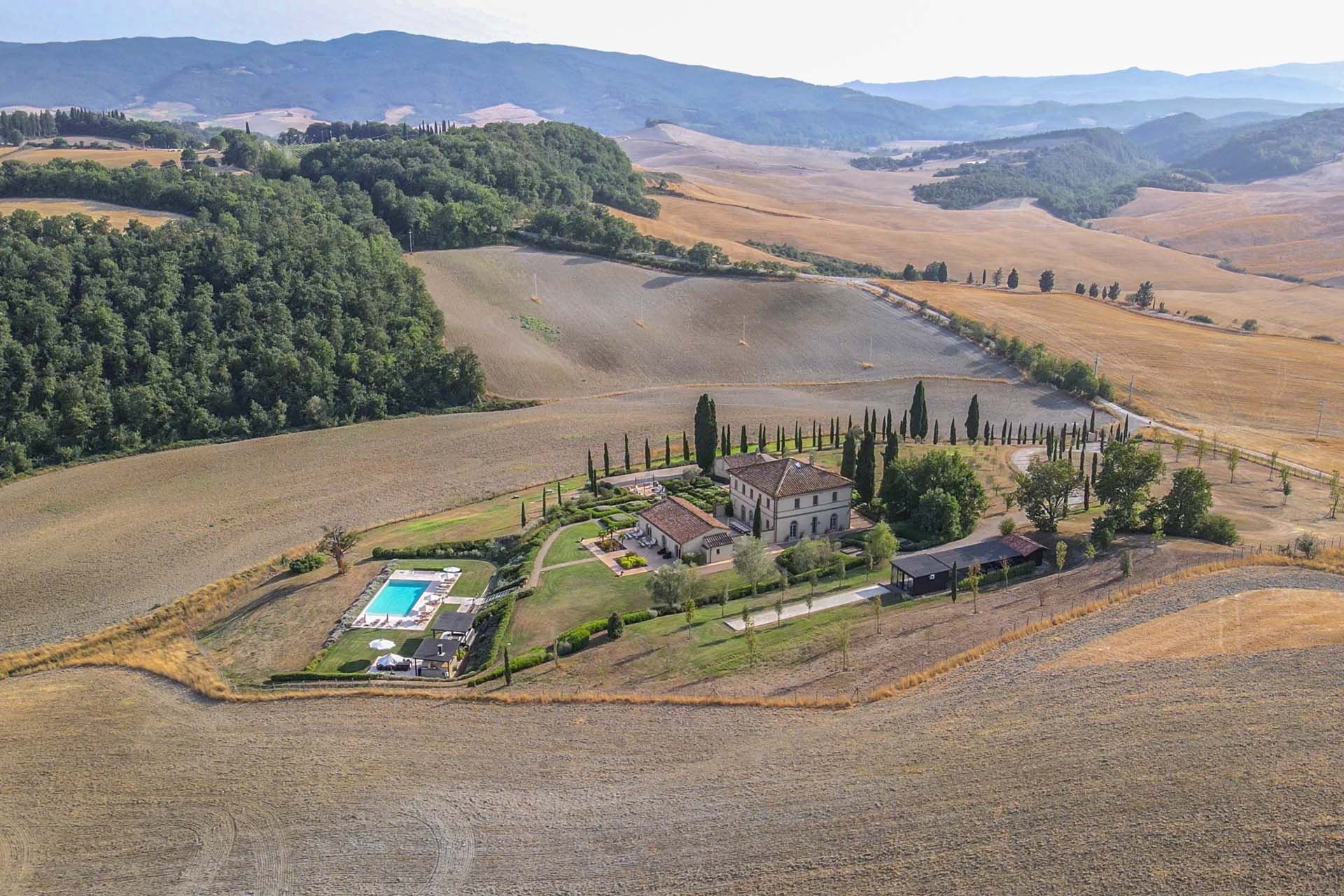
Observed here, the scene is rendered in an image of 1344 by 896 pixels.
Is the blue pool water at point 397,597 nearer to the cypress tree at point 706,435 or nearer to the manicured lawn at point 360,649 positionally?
the manicured lawn at point 360,649

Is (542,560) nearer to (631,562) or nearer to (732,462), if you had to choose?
(631,562)

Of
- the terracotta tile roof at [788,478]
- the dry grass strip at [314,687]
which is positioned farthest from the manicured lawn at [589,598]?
the terracotta tile roof at [788,478]

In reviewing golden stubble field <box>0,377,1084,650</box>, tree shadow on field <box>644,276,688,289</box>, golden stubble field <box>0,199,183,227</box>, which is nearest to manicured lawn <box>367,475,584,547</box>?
golden stubble field <box>0,377,1084,650</box>

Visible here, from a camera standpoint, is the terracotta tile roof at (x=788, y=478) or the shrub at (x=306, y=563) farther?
the terracotta tile roof at (x=788, y=478)

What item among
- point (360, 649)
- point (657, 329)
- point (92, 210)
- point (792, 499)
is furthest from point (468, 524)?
point (92, 210)

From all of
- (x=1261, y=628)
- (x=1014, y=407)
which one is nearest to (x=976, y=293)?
(x=1014, y=407)
